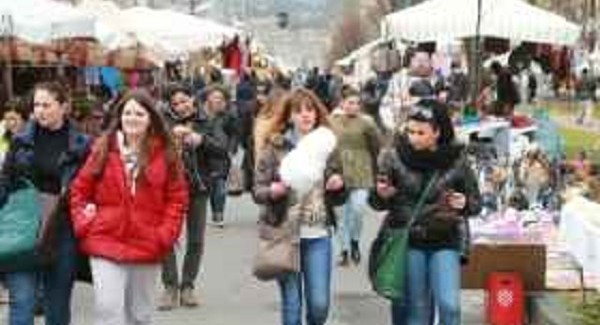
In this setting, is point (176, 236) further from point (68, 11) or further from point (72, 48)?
point (72, 48)

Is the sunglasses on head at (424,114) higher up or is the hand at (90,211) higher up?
the sunglasses on head at (424,114)

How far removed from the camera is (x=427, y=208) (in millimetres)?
8859

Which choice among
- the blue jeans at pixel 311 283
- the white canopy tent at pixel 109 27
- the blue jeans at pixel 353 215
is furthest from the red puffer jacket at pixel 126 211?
the white canopy tent at pixel 109 27

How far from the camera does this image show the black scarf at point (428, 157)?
8922 millimetres

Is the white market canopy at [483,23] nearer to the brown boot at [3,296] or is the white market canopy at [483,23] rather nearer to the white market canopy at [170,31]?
the white market canopy at [170,31]

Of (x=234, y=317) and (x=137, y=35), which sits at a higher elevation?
(x=137, y=35)

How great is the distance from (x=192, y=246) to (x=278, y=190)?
10.0 feet

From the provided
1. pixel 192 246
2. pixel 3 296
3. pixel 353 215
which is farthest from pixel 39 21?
pixel 192 246

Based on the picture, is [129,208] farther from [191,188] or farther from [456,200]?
[191,188]

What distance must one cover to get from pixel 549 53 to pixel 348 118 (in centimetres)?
1288

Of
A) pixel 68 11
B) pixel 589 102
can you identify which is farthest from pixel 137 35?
pixel 589 102

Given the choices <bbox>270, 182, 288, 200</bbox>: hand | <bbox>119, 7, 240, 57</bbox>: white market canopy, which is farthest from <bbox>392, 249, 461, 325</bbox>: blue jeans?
<bbox>119, 7, 240, 57</bbox>: white market canopy

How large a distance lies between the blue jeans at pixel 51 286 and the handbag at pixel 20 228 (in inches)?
3.2

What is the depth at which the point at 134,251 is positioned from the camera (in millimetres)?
8164
